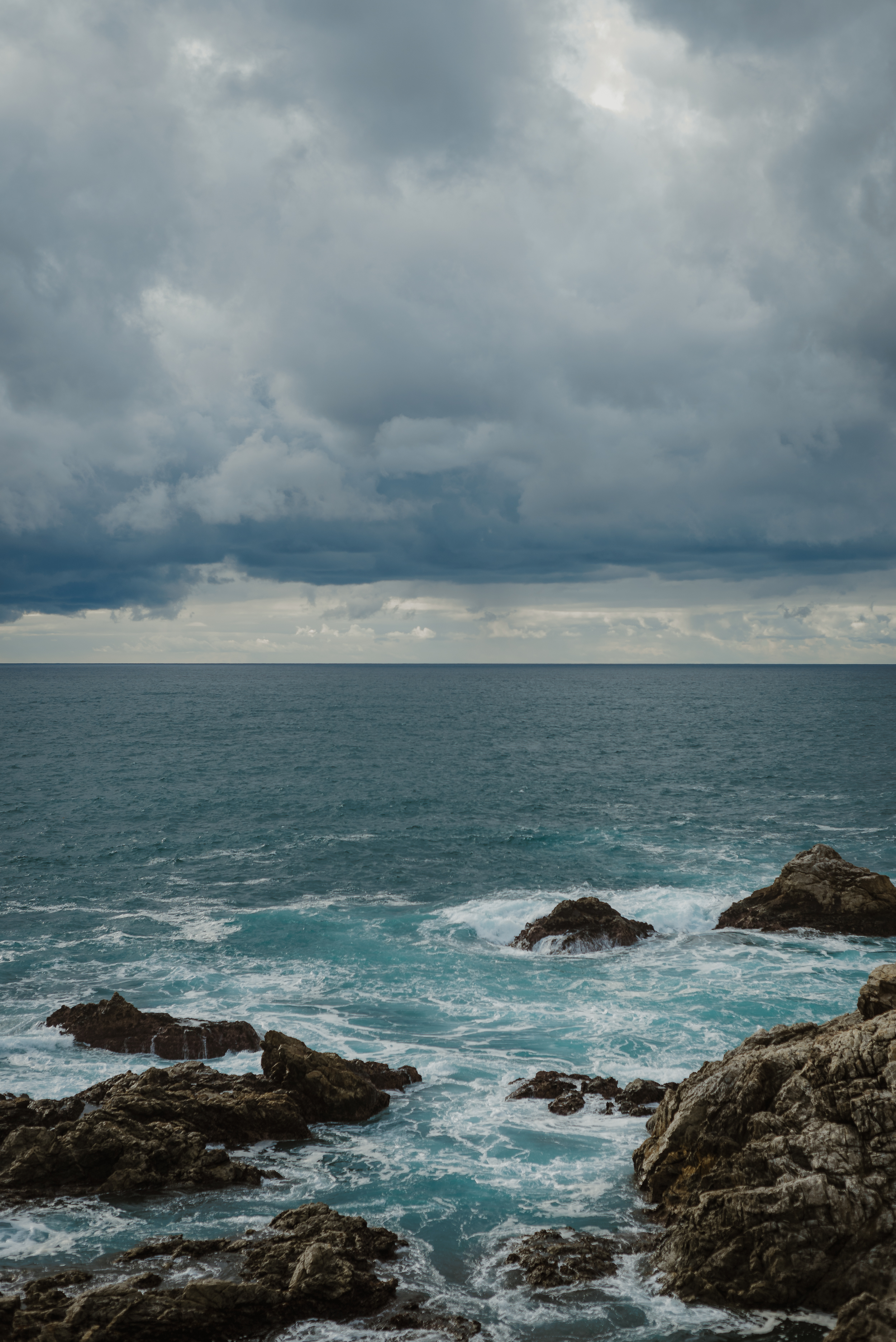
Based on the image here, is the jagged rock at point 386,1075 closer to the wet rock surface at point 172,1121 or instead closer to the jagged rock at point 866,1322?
the wet rock surface at point 172,1121

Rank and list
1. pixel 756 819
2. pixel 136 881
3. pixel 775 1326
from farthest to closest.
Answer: pixel 756 819, pixel 136 881, pixel 775 1326

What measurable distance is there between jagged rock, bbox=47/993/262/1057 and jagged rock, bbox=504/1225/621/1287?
11.4m

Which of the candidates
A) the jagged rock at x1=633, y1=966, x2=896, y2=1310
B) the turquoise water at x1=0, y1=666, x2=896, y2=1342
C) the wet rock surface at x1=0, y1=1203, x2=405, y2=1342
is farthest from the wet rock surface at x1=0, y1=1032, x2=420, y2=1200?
the jagged rock at x1=633, y1=966, x2=896, y2=1310

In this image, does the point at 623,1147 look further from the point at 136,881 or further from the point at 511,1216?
the point at 136,881

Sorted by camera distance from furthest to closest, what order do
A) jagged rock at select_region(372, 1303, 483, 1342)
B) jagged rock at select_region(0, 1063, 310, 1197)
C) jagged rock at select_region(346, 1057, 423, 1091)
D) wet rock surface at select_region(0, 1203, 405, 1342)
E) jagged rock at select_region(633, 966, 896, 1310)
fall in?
jagged rock at select_region(346, 1057, 423, 1091)
jagged rock at select_region(0, 1063, 310, 1197)
jagged rock at select_region(633, 966, 896, 1310)
jagged rock at select_region(372, 1303, 483, 1342)
wet rock surface at select_region(0, 1203, 405, 1342)

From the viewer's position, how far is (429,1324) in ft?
41.7

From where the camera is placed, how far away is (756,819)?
5662 centimetres

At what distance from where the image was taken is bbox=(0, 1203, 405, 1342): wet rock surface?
11844 millimetres

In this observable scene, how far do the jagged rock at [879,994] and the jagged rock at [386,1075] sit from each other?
1183cm

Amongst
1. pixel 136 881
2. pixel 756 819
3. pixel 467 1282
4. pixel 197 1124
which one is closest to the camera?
pixel 467 1282

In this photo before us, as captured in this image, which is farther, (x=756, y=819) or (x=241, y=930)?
(x=756, y=819)

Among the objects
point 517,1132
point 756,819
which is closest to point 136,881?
point 517,1132

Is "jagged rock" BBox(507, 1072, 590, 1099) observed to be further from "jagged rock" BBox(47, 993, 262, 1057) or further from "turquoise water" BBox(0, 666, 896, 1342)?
"jagged rock" BBox(47, 993, 262, 1057)

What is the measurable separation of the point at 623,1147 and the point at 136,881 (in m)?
32.1
